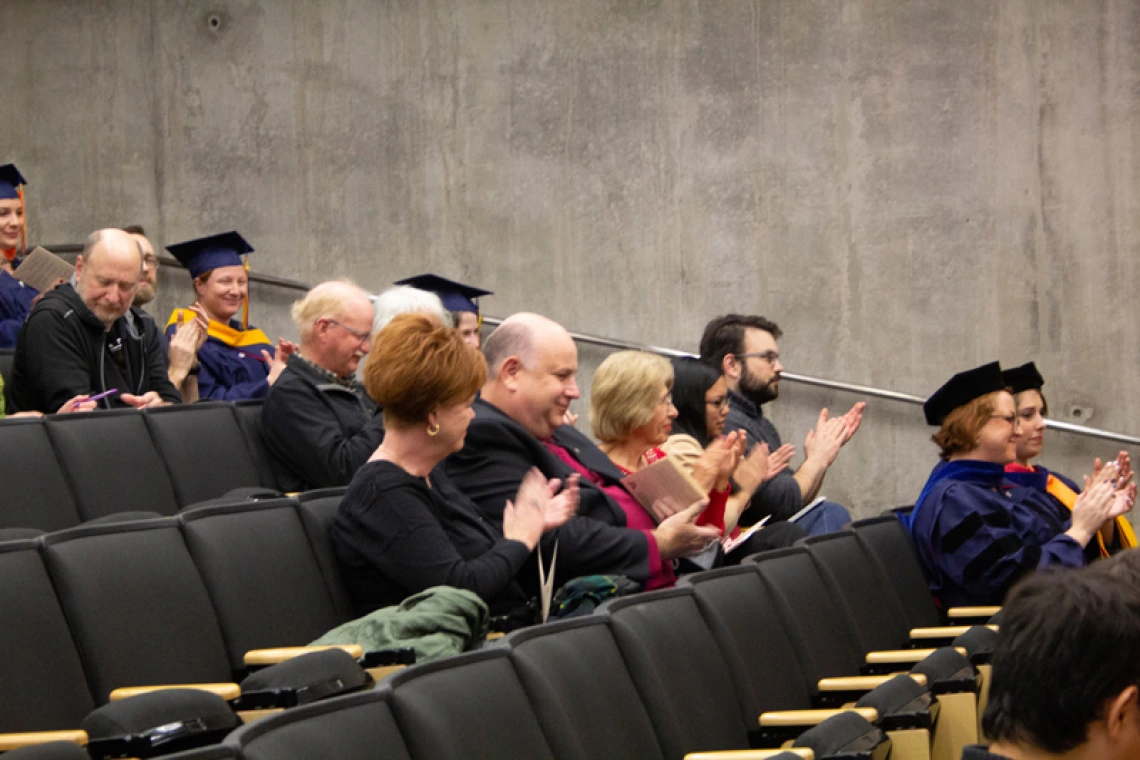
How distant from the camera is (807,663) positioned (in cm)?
266

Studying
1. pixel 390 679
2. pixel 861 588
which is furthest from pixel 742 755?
pixel 861 588

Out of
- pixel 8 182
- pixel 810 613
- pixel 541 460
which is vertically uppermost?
pixel 8 182

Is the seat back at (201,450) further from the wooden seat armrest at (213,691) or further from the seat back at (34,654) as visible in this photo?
the wooden seat armrest at (213,691)

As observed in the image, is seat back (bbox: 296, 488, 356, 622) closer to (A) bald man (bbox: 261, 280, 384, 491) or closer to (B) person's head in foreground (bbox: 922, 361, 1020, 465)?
(A) bald man (bbox: 261, 280, 384, 491)

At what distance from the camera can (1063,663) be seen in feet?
4.18

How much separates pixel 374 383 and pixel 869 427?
398cm

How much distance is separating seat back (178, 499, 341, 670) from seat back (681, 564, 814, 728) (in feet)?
2.15

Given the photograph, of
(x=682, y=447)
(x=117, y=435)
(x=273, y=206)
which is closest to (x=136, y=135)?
(x=273, y=206)

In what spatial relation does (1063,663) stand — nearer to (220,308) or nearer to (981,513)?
(981,513)

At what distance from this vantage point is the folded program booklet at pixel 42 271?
4.45 meters

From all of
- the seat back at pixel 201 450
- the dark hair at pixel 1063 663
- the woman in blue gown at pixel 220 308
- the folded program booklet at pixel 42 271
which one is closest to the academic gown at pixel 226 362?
the woman in blue gown at pixel 220 308

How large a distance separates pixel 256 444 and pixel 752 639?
1.74m

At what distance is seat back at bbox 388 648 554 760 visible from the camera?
1509 mm

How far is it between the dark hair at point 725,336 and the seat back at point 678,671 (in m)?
2.43
